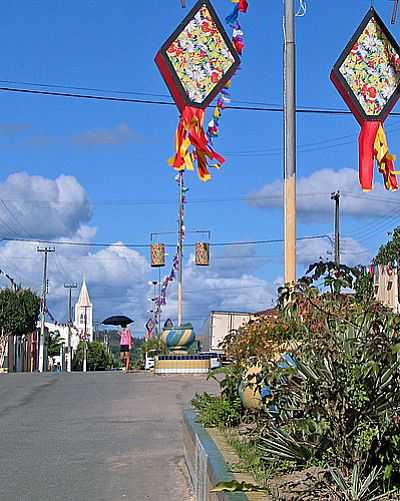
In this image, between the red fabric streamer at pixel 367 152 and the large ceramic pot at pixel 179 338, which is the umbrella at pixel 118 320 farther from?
the red fabric streamer at pixel 367 152

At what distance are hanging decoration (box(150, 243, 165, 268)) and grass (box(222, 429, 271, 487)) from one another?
93.2ft

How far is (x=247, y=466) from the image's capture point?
266 inches

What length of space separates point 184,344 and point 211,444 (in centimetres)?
1760

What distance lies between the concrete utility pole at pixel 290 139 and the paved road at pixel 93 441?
2644 mm

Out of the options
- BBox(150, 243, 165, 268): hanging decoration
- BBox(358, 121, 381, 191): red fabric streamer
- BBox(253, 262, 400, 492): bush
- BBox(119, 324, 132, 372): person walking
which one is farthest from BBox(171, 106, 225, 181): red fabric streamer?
BBox(150, 243, 165, 268): hanging decoration

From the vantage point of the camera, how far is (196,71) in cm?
818

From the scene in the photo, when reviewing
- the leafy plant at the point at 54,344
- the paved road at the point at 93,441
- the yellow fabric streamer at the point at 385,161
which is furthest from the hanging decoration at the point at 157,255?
the leafy plant at the point at 54,344

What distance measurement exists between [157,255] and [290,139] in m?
27.2

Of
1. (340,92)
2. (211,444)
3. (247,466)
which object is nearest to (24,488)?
(211,444)

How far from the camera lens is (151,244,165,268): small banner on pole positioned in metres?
36.8

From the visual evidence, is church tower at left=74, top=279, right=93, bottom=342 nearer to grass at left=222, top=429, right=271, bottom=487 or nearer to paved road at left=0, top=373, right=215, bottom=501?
paved road at left=0, top=373, right=215, bottom=501

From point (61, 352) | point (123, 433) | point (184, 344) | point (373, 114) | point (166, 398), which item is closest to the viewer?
point (373, 114)

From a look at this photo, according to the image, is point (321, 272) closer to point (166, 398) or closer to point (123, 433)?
point (123, 433)

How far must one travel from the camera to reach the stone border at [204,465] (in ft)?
20.5
